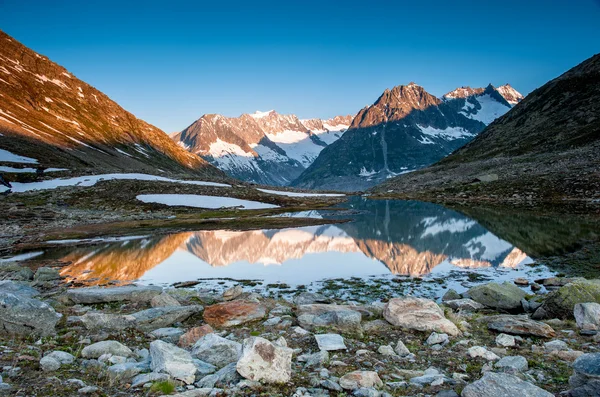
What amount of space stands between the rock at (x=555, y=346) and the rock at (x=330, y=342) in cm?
564

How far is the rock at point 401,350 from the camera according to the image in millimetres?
9438

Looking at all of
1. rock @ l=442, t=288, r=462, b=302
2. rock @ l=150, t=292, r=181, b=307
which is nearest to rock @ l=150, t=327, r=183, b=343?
rock @ l=150, t=292, r=181, b=307

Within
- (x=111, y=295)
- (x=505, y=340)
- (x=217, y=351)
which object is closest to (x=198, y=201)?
(x=111, y=295)

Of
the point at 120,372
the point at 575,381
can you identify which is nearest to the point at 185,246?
the point at 120,372

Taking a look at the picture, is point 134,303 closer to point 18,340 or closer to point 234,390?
point 18,340

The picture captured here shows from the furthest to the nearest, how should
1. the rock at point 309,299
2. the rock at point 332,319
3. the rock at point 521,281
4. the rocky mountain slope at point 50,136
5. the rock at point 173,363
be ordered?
the rocky mountain slope at point 50,136
the rock at point 521,281
the rock at point 309,299
the rock at point 332,319
the rock at point 173,363

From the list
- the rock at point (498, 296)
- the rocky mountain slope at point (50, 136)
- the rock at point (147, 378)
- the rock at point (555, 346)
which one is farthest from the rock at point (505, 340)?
the rocky mountain slope at point (50, 136)

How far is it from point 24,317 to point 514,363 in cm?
1376

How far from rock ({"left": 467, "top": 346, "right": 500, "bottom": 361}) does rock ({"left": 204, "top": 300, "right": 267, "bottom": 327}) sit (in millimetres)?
7392

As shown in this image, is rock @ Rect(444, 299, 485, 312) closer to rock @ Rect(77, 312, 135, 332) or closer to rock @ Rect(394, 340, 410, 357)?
rock @ Rect(394, 340, 410, 357)

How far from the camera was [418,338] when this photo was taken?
35.2 ft

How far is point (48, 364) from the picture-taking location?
25.6 ft

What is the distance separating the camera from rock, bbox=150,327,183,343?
11098 millimetres

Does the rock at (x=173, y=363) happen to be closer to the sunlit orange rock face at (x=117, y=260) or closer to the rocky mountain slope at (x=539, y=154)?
the sunlit orange rock face at (x=117, y=260)
